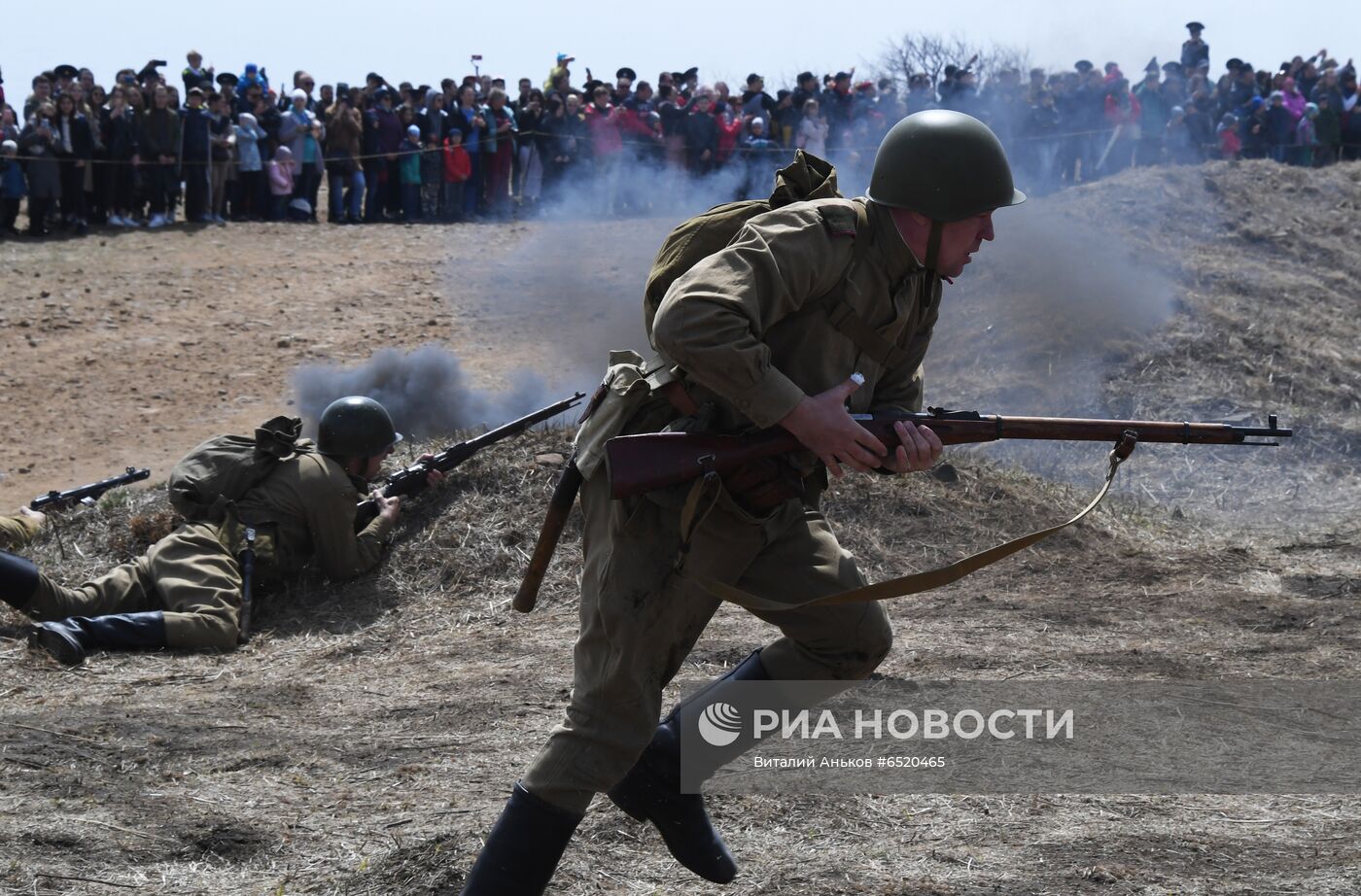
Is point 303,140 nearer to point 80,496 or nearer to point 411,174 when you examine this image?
point 411,174

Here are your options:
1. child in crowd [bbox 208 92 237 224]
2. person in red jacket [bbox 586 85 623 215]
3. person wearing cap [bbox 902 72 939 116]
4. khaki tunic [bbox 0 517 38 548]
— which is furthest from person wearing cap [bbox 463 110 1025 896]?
person wearing cap [bbox 902 72 939 116]

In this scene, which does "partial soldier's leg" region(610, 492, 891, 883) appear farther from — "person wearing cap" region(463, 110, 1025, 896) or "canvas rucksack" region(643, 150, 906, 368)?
"canvas rucksack" region(643, 150, 906, 368)

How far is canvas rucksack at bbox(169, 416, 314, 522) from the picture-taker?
7.52 meters

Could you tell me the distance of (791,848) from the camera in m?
4.17

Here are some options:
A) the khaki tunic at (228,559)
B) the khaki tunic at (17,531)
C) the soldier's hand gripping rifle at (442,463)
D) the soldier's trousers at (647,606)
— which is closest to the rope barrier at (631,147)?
the khaki tunic at (17,531)

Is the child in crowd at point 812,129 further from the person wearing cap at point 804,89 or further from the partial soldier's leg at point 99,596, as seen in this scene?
the partial soldier's leg at point 99,596

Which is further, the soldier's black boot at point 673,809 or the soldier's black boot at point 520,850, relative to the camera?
the soldier's black boot at point 673,809

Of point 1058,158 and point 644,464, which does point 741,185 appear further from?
point 644,464

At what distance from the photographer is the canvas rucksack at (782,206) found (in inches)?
138

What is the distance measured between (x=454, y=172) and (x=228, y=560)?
11834 millimetres

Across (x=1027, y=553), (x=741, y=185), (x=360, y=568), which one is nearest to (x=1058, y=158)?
(x=741, y=185)

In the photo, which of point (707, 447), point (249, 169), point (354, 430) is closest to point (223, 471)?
point (354, 430)

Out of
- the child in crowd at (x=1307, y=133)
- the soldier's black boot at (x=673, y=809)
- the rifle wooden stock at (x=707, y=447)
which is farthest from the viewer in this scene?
the child in crowd at (x=1307, y=133)

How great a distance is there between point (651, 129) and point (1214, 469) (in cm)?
997
